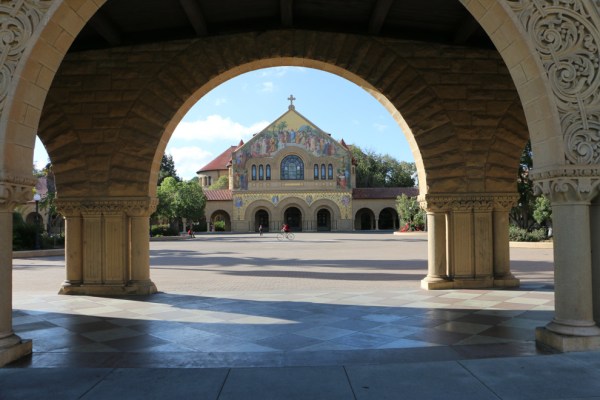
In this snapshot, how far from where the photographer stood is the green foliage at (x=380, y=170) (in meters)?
77.1

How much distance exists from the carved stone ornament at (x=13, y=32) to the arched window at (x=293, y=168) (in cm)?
Result: 5140

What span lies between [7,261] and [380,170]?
254ft

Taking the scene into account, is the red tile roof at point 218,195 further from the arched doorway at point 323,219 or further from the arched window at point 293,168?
the arched doorway at point 323,219

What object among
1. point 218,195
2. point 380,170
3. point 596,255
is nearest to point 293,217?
point 218,195

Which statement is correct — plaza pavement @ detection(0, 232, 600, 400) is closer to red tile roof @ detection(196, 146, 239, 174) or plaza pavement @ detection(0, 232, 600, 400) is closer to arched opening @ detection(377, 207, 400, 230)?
arched opening @ detection(377, 207, 400, 230)

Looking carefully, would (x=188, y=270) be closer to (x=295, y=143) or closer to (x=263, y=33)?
(x=263, y=33)

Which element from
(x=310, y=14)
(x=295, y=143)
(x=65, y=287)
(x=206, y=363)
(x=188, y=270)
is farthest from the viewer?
A: (x=295, y=143)

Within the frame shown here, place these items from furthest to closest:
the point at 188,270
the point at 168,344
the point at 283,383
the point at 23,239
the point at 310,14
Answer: the point at 23,239 < the point at 188,270 < the point at 310,14 < the point at 168,344 < the point at 283,383

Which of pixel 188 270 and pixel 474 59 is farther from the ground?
pixel 474 59

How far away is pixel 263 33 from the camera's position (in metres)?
8.93

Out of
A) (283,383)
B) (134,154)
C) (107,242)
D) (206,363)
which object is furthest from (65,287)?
(283,383)

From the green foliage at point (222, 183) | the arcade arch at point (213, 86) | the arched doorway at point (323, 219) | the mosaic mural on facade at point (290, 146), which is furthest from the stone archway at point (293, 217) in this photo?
the arcade arch at point (213, 86)

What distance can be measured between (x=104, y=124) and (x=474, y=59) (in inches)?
282

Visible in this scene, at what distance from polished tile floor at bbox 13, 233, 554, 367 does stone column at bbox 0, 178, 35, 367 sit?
0.20 m
